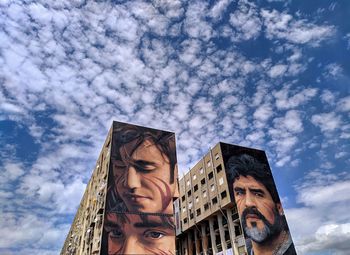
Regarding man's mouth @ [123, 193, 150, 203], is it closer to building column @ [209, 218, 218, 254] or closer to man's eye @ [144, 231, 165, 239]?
man's eye @ [144, 231, 165, 239]

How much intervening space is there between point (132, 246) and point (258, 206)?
2491cm

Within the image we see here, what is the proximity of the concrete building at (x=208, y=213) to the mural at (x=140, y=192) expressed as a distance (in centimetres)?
1371

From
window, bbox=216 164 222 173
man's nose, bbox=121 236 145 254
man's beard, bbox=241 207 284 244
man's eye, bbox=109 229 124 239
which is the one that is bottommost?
man's nose, bbox=121 236 145 254

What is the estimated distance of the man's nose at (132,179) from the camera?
3881 centimetres

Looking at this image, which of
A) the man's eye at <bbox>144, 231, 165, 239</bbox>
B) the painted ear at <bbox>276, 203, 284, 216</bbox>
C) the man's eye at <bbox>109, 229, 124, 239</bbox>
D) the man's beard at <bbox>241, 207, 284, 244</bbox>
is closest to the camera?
the man's eye at <bbox>109, 229, 124, 239</bbox>

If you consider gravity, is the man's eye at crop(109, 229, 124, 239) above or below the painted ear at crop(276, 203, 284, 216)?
below

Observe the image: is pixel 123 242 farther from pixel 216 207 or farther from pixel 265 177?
pixel 265 177

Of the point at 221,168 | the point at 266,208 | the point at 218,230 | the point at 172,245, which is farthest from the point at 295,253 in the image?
the point at 172,245

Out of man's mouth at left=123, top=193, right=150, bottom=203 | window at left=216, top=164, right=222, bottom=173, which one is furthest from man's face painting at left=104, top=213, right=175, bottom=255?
window at left=216, top=164, right=222, bottom=173

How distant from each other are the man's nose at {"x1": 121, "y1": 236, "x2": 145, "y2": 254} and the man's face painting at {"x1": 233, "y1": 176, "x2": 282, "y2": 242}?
19.7 meters

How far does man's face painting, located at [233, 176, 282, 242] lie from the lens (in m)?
46.7

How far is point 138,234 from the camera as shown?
35500 mm

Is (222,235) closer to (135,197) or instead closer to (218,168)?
(218,168)

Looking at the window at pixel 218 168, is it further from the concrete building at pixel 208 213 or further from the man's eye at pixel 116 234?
the man's eye at pixel 116 234
